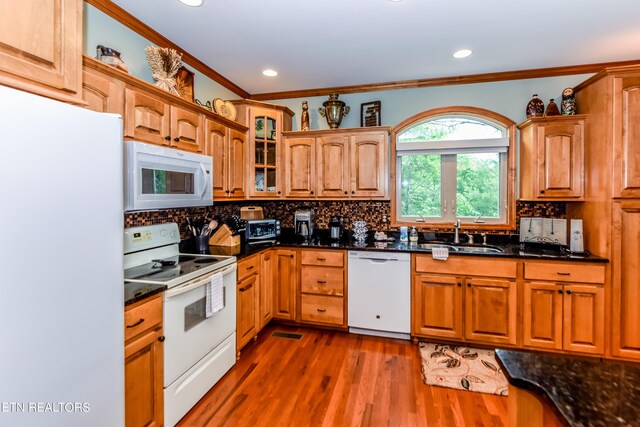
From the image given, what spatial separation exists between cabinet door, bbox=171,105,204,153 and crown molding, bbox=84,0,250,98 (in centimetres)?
64

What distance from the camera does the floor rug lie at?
2377 mm

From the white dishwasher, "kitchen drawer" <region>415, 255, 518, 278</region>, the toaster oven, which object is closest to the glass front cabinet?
the toaster oven

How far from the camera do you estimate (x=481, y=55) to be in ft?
9.50

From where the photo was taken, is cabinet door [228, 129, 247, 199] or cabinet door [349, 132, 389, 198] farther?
cabinet door [349, 132, 389, 198]

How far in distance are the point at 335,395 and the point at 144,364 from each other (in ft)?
4.30

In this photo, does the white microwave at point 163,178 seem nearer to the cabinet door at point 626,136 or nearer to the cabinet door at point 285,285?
the cabinet door at point 285,285

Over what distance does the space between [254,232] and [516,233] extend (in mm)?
2841

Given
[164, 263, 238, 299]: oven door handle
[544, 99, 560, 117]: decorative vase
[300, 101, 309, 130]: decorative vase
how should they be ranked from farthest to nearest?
[300, 101, 309, 130]: decorative vase
[544, 99, 560, 117]: decorative vase
[164, 263, 238, 299]: oven door handle

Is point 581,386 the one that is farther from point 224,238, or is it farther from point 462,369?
point 224,238

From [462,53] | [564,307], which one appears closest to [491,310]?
[564,307]

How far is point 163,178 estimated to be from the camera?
2.08 meters

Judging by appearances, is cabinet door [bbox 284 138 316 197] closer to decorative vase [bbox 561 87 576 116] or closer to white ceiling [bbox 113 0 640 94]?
white ceiling [bbox 113 0 640 94]

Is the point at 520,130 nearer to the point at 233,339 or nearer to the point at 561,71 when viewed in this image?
the point at 561,71

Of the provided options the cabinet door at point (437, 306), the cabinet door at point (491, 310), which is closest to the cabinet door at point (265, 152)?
the cabinet door at point (437, 306)
